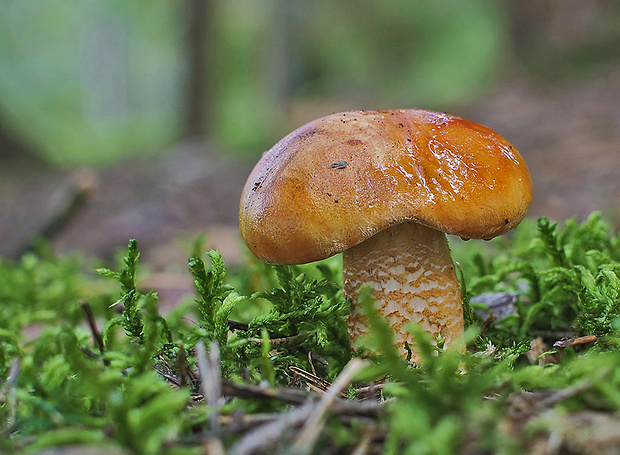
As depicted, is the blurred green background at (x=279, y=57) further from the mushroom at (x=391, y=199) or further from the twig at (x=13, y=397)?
the twig at (x=13, y=397)

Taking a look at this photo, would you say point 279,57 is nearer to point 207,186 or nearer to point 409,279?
point 207,186

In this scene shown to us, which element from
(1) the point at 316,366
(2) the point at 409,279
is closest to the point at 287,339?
(1) the point at 316,366

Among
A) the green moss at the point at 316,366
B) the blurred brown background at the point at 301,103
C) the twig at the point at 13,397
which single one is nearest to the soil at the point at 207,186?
the blurred brown background at the point at 301,103

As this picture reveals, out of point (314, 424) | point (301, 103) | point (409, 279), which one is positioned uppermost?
point (301, 103)

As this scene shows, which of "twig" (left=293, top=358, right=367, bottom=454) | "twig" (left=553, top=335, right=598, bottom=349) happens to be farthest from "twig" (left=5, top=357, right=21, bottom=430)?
"twig" (left=553, top=335, right=598, bottom=349)

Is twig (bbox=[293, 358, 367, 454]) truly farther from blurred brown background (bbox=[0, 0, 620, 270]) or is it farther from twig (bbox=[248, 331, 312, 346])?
blurred brown background (bbox=[0, 0, 620, 270])
